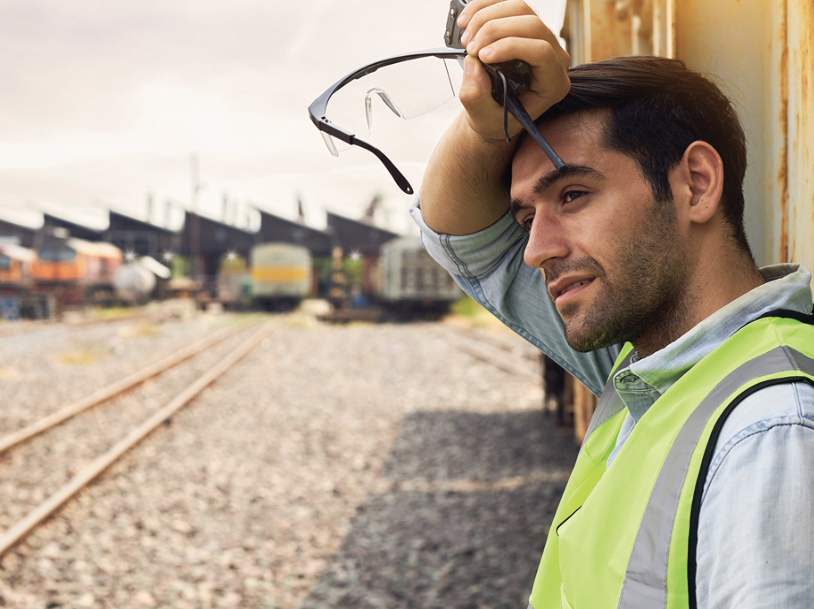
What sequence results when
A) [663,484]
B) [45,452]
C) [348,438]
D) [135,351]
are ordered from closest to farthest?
[663,484]
[45,452]
[348,438]
[135,351]

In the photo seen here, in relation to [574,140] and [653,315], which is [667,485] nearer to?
[653,315]

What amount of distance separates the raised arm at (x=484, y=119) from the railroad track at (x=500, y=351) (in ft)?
26.3

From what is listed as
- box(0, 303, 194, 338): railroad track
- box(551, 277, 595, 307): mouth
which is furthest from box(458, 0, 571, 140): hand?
box(0, 303, 194, 338): railroad track

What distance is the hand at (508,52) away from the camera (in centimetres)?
103

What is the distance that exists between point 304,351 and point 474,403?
733 cm

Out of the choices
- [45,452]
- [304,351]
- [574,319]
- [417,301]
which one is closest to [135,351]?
[304,351]

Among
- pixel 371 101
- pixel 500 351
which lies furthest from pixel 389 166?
pixel 500 351

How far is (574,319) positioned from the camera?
119 centimetres

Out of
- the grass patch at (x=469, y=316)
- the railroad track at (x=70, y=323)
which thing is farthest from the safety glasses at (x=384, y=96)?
the grass patch at (x=469, y=316)

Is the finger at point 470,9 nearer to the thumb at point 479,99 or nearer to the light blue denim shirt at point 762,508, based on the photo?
the thumb at point 479,99

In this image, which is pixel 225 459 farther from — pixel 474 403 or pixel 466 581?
pixel 474 403

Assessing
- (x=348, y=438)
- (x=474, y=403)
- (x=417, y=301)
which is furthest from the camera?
(x=417, y=301)

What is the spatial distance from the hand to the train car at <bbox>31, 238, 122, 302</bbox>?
106ft

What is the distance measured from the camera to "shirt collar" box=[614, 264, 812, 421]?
97 centimetres
